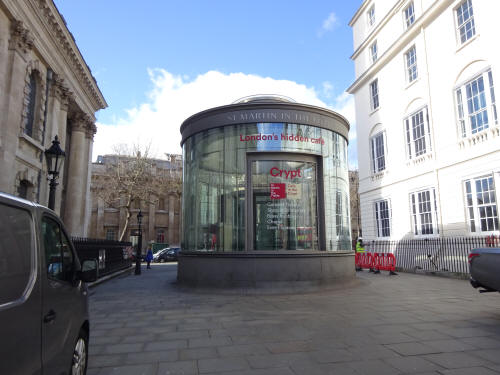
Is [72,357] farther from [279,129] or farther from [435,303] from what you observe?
[279,129]

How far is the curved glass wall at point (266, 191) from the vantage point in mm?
11023

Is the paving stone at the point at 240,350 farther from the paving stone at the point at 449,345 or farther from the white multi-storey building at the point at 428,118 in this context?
the white multi-storey building at the point at 428,118

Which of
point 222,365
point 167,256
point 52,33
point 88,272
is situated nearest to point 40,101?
point 52,33

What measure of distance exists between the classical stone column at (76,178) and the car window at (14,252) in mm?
27178

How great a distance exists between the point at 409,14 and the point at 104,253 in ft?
74.6

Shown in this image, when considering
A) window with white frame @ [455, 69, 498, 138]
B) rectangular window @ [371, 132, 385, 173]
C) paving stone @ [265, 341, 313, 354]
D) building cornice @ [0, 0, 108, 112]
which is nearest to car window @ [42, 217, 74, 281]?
paving stone @ [265, 341, 313, 354]

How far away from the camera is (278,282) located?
1037cm

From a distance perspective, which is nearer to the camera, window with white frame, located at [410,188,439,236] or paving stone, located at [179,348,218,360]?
paving stone, located at [179,348,218,360]

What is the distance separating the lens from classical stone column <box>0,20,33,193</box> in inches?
667

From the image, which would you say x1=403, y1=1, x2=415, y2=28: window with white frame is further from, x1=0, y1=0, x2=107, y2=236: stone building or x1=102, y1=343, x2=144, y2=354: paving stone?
x1=102, y1=343, x2=144, y2=354: paving stone

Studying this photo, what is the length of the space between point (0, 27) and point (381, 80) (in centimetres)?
2227

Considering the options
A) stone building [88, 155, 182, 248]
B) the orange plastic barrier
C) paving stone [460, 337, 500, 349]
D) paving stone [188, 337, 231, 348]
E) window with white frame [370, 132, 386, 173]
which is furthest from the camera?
stone building [88, 155, 182, 248]

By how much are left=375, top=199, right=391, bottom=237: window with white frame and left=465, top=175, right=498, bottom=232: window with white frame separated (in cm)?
627

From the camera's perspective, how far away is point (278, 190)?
11219 millimetres
